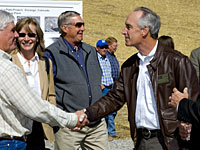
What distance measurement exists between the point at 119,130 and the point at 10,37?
7.02 metres

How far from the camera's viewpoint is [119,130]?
406 inches

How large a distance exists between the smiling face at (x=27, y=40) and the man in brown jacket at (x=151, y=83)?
1180 millimetres

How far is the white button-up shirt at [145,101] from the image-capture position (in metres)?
3.93

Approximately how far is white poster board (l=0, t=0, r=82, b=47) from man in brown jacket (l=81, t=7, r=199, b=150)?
4440 millimetres

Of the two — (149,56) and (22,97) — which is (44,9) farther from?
(22,97)

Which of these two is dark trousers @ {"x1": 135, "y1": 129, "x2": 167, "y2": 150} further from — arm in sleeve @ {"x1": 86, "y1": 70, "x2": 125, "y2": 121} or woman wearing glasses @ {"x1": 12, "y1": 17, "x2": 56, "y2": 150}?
woman wearing glasses @ {"x1": 12, "y1": 17, "x2": 56, "y2": 150}

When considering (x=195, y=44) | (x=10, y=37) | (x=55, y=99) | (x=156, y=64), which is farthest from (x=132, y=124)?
(x=195, y=44)

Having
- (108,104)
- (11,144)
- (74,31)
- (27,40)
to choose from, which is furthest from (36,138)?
(74,31)

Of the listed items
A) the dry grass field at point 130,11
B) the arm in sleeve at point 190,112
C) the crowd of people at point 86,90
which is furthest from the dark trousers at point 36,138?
the dry grass field at point 130,11

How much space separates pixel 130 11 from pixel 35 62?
9855 millimetres

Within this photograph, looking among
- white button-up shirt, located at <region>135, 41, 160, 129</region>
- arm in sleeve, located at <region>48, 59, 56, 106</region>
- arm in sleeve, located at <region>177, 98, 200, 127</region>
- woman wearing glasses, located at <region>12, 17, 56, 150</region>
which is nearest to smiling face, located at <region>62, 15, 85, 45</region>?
woman wearing glasses, located at <region>12, 17, 56, 150</region>

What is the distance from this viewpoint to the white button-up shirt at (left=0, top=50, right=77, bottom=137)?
323 centimetres

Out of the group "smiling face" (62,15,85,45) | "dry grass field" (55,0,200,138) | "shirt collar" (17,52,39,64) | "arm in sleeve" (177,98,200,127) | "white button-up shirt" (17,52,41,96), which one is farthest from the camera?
"dry grass field" (55,0,200,138)

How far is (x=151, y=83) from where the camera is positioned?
3947 mm
